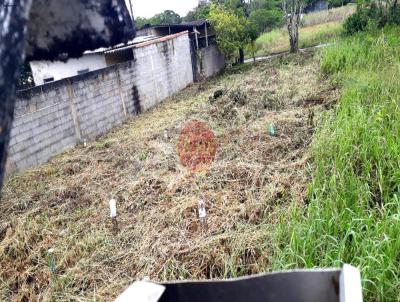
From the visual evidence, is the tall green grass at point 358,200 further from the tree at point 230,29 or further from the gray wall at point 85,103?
the tree at point 230,29

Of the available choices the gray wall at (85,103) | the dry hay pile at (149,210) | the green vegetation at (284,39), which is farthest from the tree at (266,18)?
the dry hay pile at (149,210)

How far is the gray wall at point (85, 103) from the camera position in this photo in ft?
17.3

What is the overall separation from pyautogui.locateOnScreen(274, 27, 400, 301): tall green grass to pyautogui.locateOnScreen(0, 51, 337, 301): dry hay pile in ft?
0.84

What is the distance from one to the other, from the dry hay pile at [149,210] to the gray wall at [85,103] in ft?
1.36

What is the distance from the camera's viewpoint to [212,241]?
8.63 ft

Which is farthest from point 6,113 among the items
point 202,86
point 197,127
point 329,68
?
point 202,86

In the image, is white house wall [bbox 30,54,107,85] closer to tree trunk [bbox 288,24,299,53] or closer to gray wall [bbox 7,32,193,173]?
gray wall [bbox 7,32,193,173]

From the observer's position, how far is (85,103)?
6.57 m

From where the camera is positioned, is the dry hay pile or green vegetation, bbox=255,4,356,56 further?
green vegetation, bbox=255,4,356,56

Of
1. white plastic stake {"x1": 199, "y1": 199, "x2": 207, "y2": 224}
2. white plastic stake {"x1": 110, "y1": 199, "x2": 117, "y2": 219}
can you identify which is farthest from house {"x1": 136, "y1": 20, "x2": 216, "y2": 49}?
white plastic stake {"x1": 199, "y1": 199, "x2": 207, "y2": 224}

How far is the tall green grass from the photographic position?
190cm

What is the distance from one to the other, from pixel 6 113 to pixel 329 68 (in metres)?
7.46

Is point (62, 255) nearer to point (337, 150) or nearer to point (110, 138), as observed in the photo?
point (337, 150)

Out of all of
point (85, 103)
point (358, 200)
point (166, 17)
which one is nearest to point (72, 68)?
point (85, 103)
